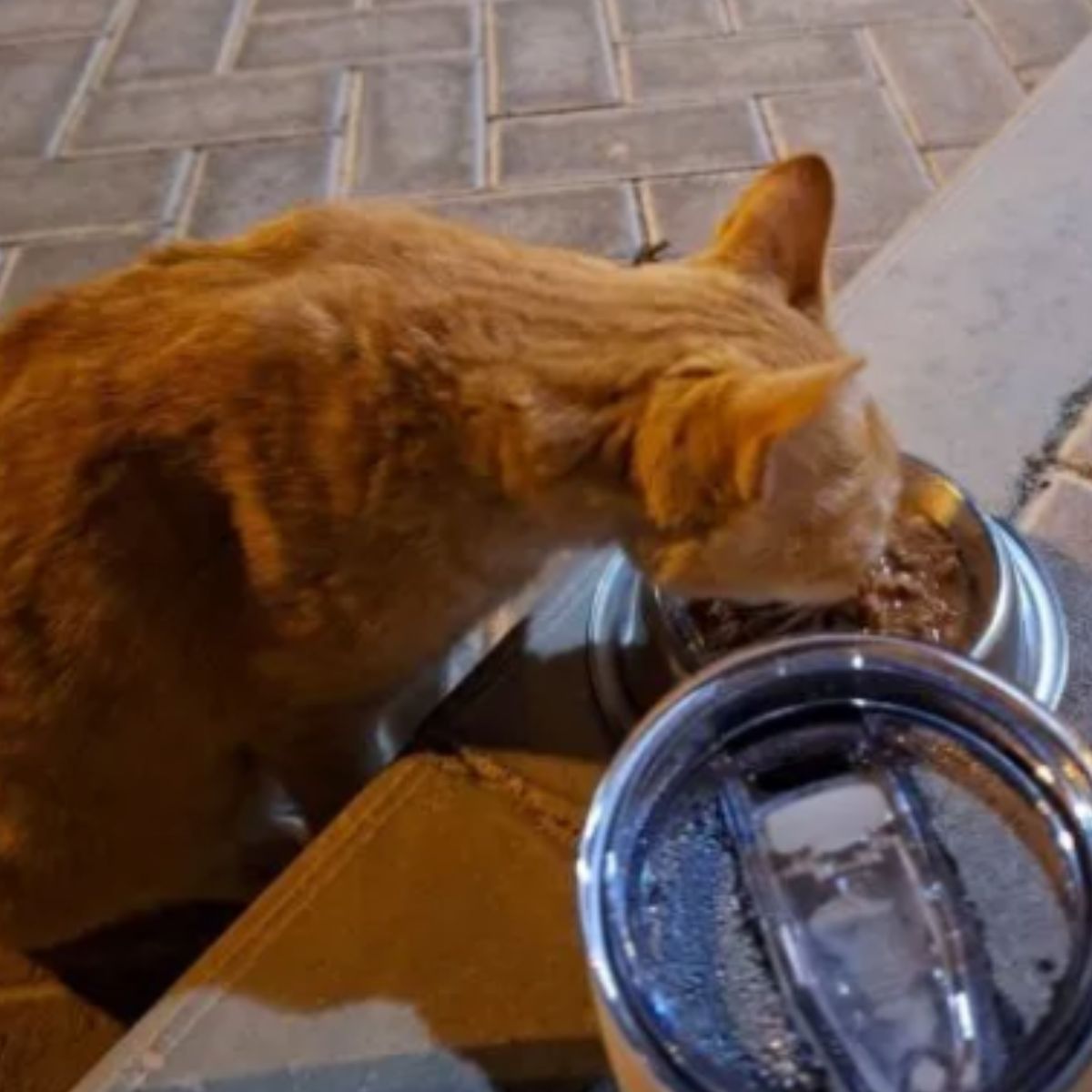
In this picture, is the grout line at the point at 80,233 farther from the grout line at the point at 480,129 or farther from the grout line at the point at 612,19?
the grout line at the point at 612,19

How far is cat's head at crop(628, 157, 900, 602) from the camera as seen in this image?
985 millimetres

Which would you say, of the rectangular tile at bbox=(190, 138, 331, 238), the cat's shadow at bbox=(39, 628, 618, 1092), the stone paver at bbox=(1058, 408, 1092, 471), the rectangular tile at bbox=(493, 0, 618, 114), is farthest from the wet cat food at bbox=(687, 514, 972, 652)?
the rectangular tile at bbox=(493, 0, 618, 114)

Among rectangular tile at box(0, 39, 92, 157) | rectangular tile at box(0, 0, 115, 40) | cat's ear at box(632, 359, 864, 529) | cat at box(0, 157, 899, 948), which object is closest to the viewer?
cat's ear at box(632, 359, 864, 529)

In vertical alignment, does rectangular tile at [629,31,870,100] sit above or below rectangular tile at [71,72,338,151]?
above

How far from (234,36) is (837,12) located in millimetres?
989

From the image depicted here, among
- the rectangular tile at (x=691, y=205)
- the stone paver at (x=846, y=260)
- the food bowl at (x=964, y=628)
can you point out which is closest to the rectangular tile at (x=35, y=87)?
the rectangular tile at (x=691, y=205)

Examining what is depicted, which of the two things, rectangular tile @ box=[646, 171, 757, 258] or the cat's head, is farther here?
rectangular tile @ box=[646, 171, 757, 258]

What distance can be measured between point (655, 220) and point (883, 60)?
519 millimetres

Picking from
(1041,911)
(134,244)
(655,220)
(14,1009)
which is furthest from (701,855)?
(134,244)

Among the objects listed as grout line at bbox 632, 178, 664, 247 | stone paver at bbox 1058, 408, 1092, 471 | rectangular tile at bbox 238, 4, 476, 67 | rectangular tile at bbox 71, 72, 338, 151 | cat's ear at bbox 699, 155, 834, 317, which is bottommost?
grout line at bbox 632, 178, 664, 247

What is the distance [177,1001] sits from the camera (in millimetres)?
1024

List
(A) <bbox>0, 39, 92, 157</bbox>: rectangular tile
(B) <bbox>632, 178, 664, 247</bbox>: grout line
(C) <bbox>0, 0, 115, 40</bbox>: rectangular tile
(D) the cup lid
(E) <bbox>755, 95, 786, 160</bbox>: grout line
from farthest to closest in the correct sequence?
(C) <bbox>0, 0, 115, 40</bbox>: rectangular tile → (A) <bbox>0, 39, 92, 157</bbox>: rectangular tile → (E) <bbox>755, 95, 786, 160</bbox>: grout line → (B) <bbox>632, 178, 664, 247</bbox>: grout line → (D) the cup lid

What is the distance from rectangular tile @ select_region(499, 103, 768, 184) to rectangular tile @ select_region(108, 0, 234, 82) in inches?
23.1

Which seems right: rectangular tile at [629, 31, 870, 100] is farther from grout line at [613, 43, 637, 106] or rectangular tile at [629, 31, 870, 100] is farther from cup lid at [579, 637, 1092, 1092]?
Result: cup lid at [579, 637, 1092, 1092]
